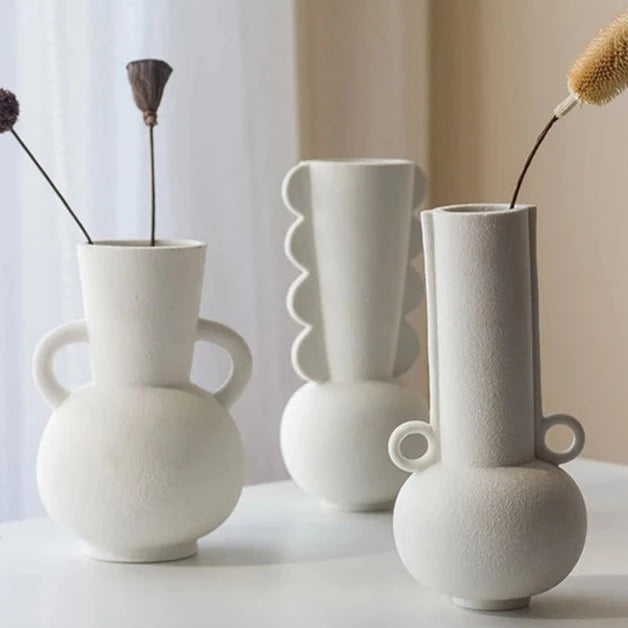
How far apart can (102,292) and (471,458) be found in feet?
0.99

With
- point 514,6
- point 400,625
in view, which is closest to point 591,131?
point 514,6

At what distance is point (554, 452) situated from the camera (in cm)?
90

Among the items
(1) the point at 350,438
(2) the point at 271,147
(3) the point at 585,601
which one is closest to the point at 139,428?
(1) the point at 350,438

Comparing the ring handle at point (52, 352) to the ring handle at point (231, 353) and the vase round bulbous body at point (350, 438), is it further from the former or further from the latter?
the vase round bulbous body at point (350, 438)

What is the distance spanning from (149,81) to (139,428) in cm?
25

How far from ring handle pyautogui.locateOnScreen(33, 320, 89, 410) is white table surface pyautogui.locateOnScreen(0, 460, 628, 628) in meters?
0.12

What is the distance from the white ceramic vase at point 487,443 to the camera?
2.85 ft

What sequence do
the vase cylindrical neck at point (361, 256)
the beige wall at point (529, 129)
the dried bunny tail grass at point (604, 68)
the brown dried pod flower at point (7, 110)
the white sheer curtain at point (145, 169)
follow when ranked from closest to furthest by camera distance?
1. the dried bunny tail grass at point (604, 68)
2. the brown dried pod flower at point (7, 110)
3. the vase cylindrical neck at point (361, 256)
4. the white sheer curtain at point (145, 169)
5. the beige wall at point (529, 129)

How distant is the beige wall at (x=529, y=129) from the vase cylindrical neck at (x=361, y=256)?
999 millimetres

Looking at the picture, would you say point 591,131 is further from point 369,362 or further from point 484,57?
point 369,362

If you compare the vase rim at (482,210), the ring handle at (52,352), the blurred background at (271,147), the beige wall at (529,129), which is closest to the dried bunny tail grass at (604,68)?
the vase rim at (482,210)

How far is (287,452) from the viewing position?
120 cm

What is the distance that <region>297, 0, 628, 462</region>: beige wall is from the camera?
2.13 metres

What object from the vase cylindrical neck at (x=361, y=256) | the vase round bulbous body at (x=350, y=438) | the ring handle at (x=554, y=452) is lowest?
the vase round bulbous body at (x=350, y=438)
